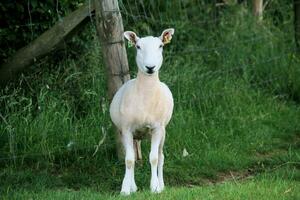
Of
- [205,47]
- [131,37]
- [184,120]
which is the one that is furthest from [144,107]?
[205,47]

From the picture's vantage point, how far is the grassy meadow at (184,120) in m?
5.94

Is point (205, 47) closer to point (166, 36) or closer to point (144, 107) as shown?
point (166, 36)

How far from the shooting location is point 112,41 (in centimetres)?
605

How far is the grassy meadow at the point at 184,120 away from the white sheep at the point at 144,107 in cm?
23

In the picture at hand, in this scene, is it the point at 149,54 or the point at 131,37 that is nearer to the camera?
the point at 149,54

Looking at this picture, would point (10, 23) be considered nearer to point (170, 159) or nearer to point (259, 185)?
point (170, 159)

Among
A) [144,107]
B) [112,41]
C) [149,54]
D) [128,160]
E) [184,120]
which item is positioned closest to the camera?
[149,54]

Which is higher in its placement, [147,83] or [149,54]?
[149,54]

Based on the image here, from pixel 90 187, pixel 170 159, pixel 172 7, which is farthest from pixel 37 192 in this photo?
pixel 172 7

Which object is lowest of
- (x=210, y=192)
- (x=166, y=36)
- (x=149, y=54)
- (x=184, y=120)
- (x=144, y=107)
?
(x=210, y=192)

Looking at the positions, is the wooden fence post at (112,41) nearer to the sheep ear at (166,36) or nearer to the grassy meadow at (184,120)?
the grassy meadow at (184,120)

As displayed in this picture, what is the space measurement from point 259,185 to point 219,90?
233 cm

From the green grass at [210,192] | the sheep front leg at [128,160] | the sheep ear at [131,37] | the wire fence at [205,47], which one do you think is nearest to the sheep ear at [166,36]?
the sheep ear at [131,37]

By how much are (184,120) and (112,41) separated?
1465 mm
